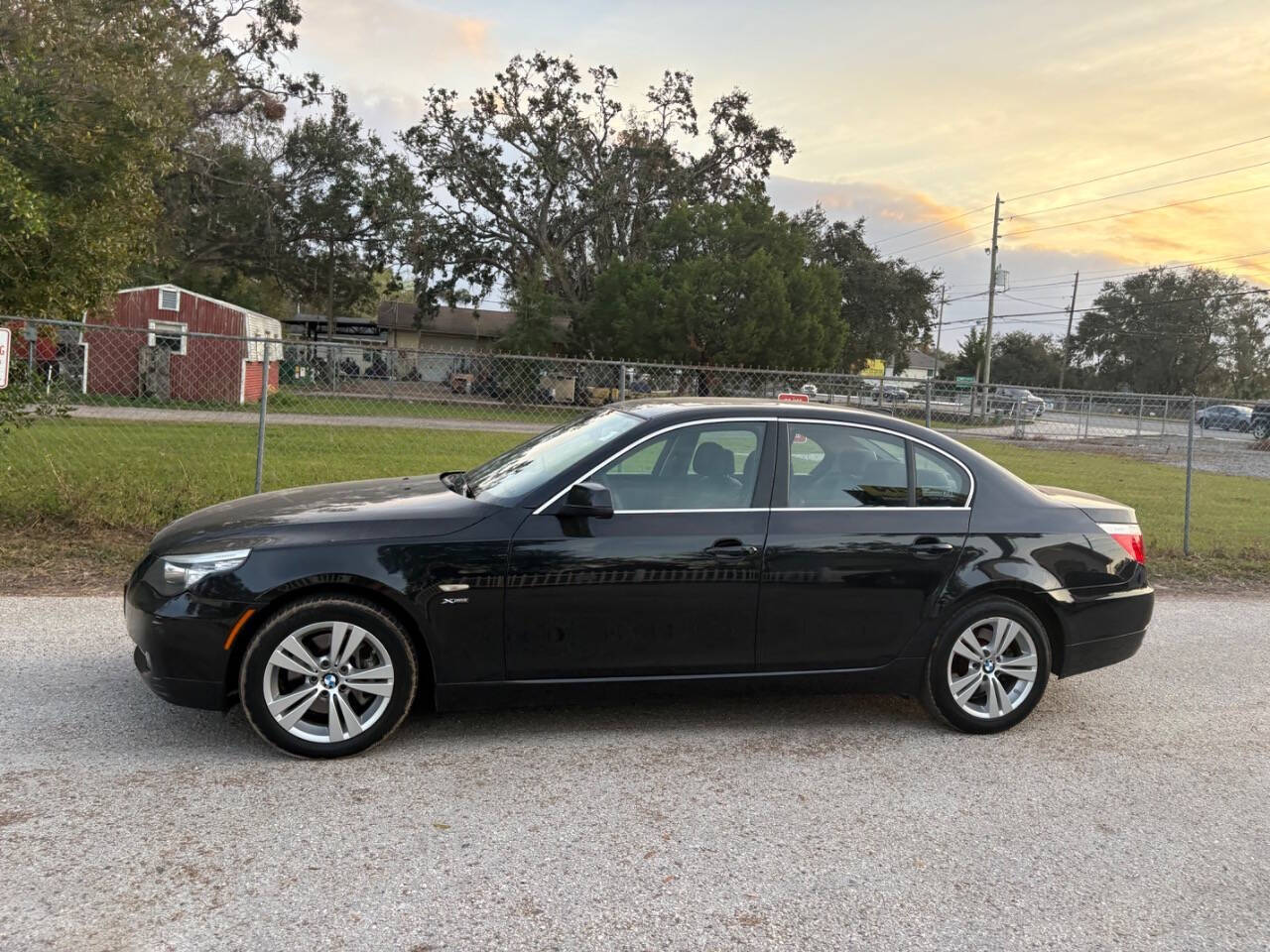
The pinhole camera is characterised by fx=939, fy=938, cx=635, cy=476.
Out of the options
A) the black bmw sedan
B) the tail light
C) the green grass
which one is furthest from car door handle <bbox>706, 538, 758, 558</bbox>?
the green grass

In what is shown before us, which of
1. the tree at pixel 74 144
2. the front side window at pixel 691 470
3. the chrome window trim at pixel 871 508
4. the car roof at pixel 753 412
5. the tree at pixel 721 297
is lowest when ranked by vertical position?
the chrome window trim at pixel 871 508

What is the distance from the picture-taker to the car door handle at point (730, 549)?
4305 mm

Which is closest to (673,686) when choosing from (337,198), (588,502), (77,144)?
(588,502)

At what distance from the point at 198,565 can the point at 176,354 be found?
2281cm

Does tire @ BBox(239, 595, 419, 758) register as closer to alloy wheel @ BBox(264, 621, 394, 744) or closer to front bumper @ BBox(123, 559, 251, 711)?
alloy wheel @ BBox(264, 621, 394, 744)

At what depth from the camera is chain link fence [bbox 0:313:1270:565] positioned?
8.66 metres

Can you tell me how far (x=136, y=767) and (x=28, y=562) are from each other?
4297mm

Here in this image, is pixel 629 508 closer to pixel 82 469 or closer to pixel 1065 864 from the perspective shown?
pixel 1065 864

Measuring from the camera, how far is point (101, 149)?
849cm

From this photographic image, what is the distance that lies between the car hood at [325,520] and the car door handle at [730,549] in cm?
101

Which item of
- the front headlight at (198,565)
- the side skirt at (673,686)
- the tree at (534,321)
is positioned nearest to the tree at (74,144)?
the front headlight at (198,565)

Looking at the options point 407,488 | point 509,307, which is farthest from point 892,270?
point 407,488

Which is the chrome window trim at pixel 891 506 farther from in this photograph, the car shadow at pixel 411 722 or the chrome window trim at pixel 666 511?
the car shadow at pixel 411 722

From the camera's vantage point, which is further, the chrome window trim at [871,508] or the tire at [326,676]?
the chrome window trim at [871,508]
